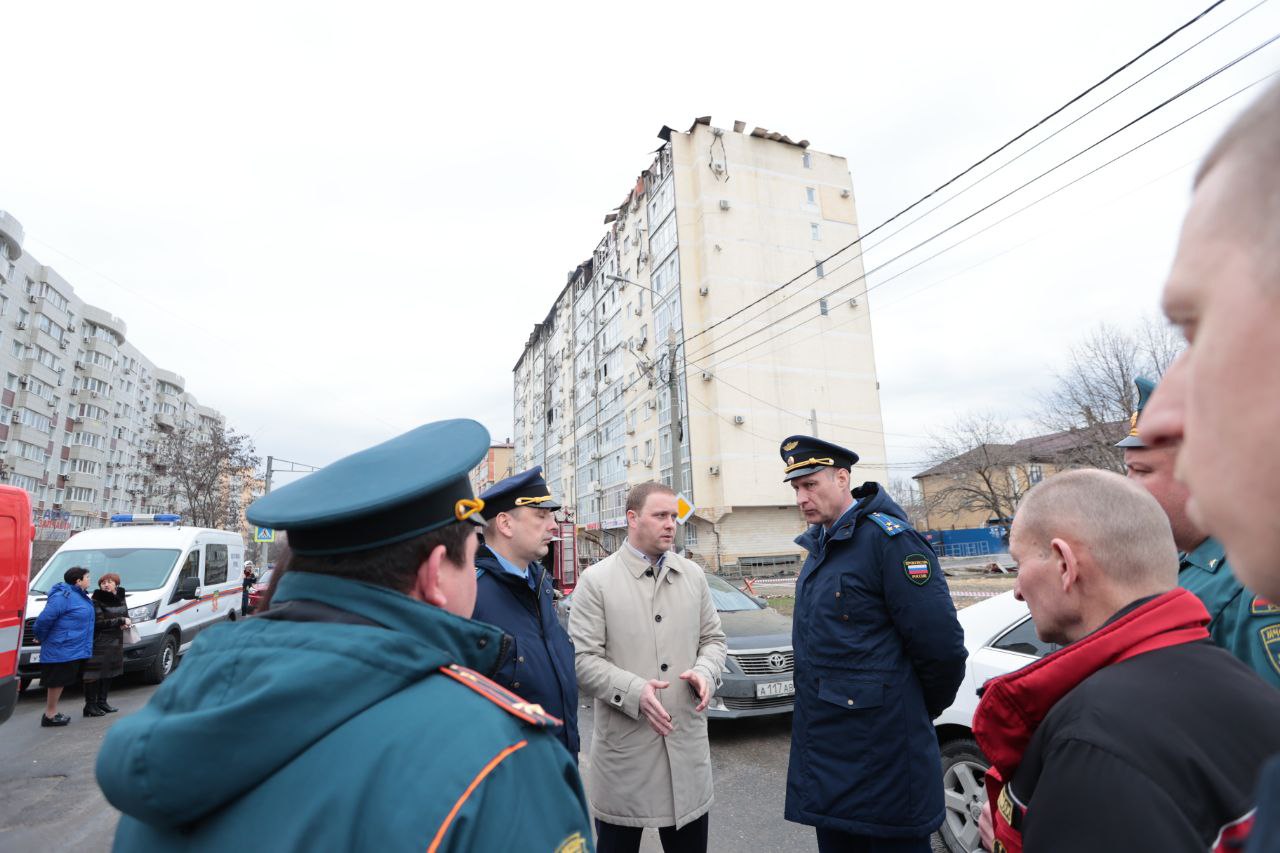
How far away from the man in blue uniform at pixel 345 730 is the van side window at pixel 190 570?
12571 mm

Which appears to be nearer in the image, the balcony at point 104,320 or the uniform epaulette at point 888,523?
the uniform epaulette at point 888,523

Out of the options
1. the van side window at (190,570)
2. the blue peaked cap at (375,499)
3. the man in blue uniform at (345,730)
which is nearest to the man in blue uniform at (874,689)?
the man in blue uniform at (345,730)

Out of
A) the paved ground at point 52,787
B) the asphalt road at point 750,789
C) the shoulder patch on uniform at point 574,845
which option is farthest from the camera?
the paved ground at point 52,787

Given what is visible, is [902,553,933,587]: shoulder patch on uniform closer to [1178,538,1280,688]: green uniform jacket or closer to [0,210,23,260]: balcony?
[1178,538,1280,688]: green uniform jacket

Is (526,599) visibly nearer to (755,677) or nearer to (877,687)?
(877,687)

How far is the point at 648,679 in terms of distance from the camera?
3432 millimetres

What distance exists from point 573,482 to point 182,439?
2810 centimetres

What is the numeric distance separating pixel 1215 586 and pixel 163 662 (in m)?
13.6

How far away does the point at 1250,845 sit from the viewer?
529 mm

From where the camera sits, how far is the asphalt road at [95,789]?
15.5 ft

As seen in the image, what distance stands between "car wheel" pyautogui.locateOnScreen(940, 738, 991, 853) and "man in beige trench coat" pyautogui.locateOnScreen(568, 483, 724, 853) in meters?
1.84

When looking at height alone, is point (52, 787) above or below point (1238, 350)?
below

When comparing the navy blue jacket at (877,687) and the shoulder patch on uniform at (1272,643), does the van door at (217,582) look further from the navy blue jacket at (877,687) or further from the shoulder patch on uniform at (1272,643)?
the shoulder patch on uniform at (1272,643)

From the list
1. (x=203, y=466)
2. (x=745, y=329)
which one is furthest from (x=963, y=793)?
(x=203, y=466)
